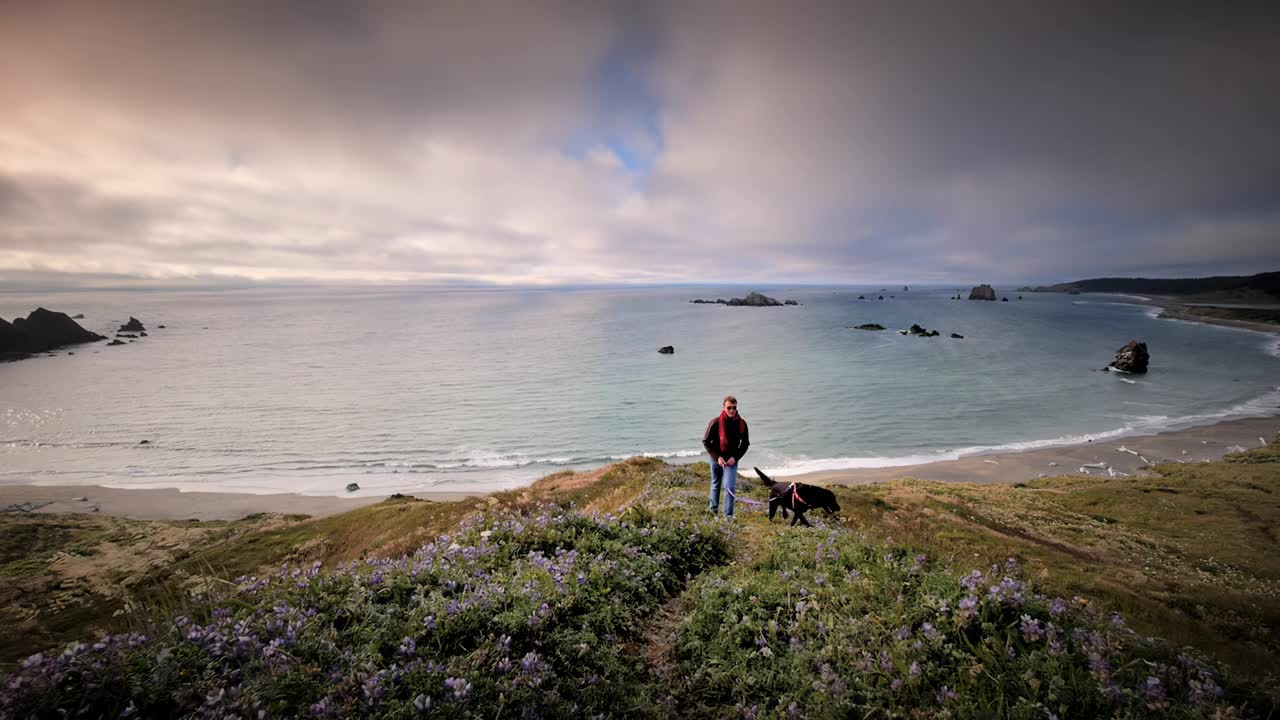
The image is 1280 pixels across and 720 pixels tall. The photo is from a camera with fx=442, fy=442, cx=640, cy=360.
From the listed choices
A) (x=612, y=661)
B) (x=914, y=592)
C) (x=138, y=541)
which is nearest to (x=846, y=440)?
(x=914, y=592)

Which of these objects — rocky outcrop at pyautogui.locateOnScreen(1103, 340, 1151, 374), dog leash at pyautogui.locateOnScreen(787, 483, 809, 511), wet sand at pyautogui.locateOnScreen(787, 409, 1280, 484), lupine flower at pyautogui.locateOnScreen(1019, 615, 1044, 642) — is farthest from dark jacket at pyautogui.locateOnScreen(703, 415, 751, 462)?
rocky outcrop at pyautogui.locateOnScreen(1103, 340, 1151, 374)

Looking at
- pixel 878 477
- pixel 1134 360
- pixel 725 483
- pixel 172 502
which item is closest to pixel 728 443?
pixel 725 483

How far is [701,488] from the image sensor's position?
16516 millimetres

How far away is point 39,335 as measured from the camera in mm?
93562

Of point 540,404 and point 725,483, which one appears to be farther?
point 540,404

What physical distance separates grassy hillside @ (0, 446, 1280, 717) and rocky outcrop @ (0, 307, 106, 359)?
13012 centimetres

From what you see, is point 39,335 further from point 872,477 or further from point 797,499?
point 872,477

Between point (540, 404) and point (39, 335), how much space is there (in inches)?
4912

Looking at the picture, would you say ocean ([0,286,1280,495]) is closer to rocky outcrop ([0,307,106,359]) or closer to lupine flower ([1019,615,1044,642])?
rocky outcrop ([0,307,106,359])

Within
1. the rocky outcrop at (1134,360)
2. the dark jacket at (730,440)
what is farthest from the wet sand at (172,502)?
the rocky outcrop at (1134,360)

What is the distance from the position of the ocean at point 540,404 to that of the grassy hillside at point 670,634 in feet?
79.3

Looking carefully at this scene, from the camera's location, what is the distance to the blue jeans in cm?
1138

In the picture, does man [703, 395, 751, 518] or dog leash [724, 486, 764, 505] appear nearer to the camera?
man [703, 395, 751, 518]

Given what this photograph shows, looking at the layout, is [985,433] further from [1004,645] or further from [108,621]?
[108,621]
